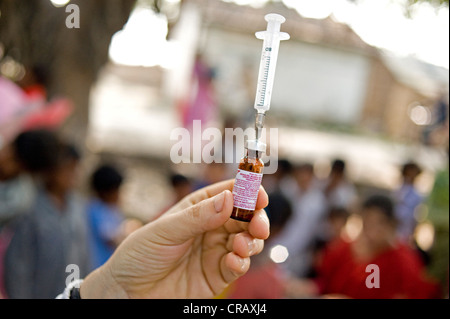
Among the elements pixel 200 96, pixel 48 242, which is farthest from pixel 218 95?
pixel 48 242

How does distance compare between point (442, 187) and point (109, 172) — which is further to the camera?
point (109, 172)

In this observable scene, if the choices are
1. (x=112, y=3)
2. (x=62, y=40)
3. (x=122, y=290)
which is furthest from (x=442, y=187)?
(x=62, y=40)

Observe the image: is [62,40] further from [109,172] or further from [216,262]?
[216,262]

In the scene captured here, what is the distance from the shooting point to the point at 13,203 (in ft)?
9.16

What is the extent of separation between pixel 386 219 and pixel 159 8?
244 cm

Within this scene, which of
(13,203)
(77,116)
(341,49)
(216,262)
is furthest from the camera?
(341,49)

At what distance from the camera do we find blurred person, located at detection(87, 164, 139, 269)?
9.97 feet

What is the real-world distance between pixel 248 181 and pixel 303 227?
10.1 feet

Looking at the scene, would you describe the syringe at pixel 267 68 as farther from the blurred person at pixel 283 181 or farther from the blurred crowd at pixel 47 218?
the blurred person at pixel 283 181

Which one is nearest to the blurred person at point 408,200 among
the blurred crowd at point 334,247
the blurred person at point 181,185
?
the blurred crowd at point 334,247

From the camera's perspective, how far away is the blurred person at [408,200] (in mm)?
4844

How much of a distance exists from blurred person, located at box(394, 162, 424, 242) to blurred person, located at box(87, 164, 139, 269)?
3064 millimetres

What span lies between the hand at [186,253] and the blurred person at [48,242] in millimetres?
883

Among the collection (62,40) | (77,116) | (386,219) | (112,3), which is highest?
(112,3)
